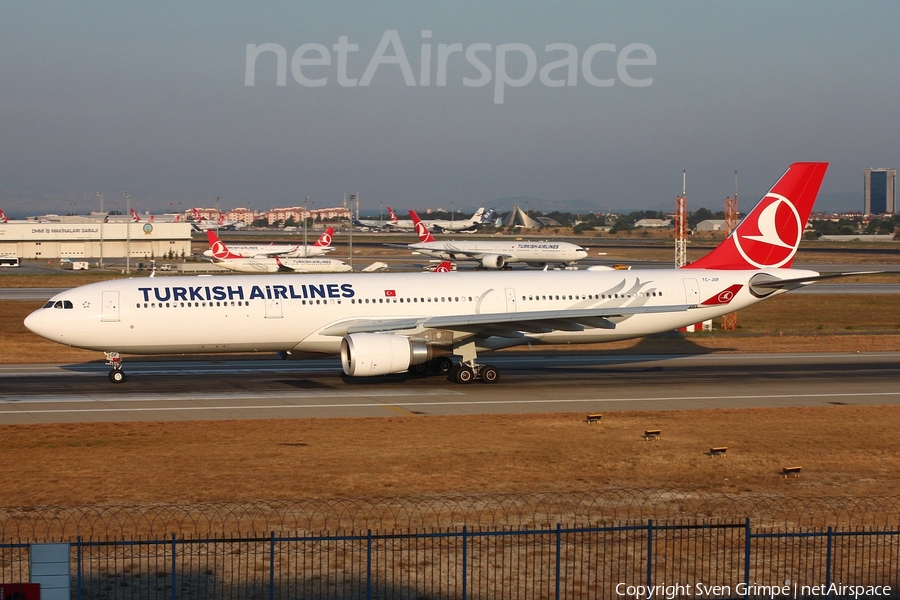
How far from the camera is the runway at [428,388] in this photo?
3244cm

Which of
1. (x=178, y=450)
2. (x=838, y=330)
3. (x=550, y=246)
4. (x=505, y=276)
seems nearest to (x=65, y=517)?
(x=178, y=450)

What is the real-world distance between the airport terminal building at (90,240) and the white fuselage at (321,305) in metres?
109

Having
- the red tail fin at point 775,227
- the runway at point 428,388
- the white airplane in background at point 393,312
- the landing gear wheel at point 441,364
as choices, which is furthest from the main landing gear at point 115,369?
the red tail fin at point 775,227

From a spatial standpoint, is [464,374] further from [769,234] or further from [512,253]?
[512,253]

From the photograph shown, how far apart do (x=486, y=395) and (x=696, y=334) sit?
23.7 metres

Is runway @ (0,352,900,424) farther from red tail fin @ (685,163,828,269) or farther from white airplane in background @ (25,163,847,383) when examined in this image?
red tail fin @ (685,163,828,269)

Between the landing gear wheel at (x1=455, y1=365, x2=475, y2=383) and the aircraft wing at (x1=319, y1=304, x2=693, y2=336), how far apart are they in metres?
1.56

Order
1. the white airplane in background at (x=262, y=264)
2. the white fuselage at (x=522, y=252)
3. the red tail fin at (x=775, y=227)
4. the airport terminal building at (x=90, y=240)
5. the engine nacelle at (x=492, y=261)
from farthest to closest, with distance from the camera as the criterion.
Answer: the airport terminal building at (x=90, y=240)
the white fuselage at (x=522, y=252)
the engine nacelle at (x=492, y=261)
the white airplane in background at (x=262, y=264)
the red tail fin at (x=775, y=227)

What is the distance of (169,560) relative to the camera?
16.4 metres

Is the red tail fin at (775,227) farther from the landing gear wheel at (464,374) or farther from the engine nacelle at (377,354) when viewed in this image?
the engine nacelle at (377,354)

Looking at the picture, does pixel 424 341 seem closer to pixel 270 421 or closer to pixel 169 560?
pixel 270 421

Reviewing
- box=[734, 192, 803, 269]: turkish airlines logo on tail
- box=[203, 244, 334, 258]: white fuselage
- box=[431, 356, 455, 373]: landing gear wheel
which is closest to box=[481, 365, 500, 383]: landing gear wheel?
box=[431, 356, 455, 373]: landing gear wheel

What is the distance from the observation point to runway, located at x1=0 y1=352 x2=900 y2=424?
106ft

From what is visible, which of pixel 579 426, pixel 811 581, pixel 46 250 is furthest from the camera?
pixel 46 250
